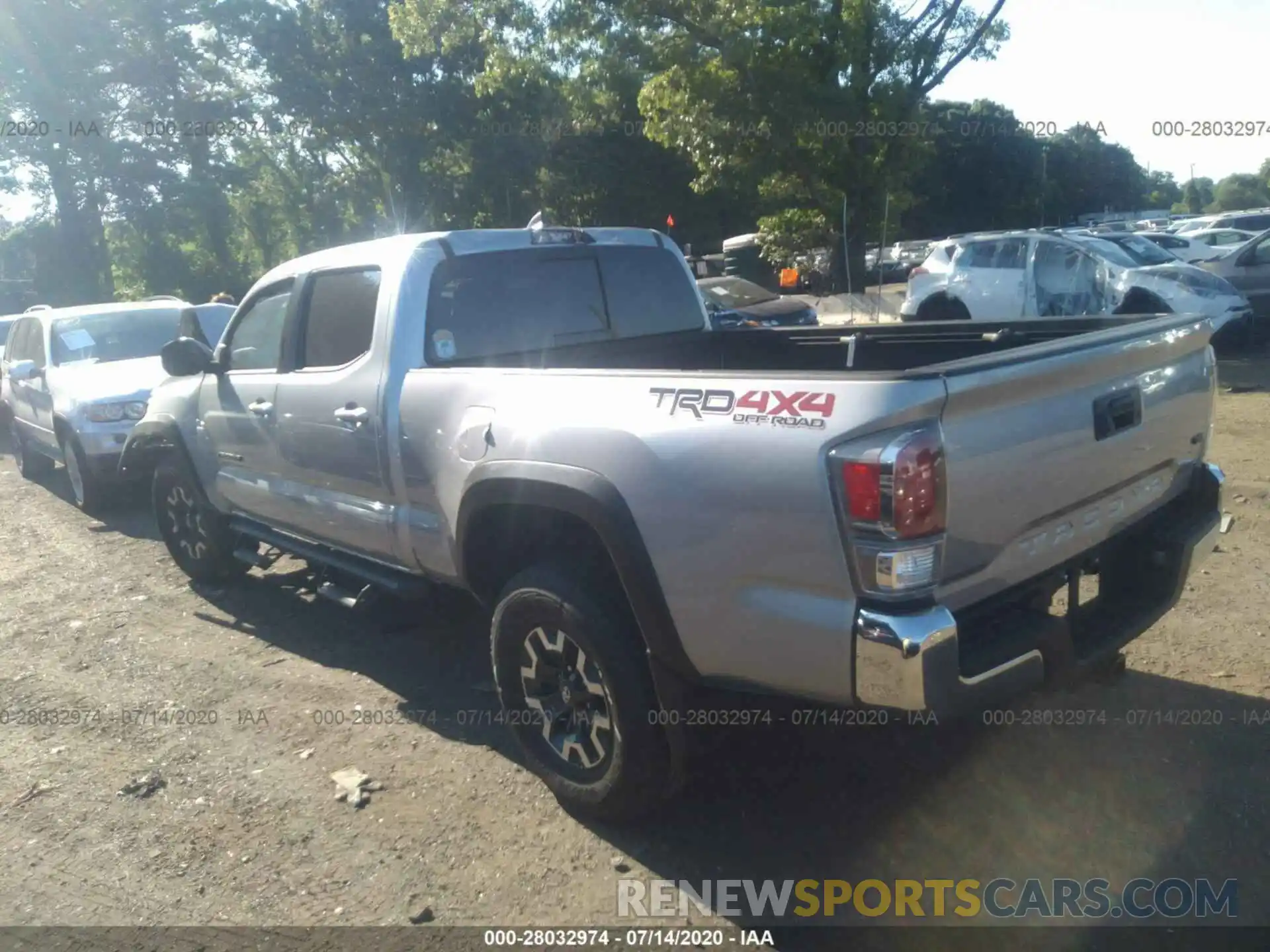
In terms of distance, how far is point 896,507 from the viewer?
8.60ft

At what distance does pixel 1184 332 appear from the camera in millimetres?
3621

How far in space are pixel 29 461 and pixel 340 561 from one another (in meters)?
8.42

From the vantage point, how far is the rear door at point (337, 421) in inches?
177

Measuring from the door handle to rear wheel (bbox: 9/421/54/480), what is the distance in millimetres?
8360

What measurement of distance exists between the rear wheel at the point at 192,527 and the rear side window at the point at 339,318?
1751mm

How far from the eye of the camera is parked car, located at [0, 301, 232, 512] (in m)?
8.98

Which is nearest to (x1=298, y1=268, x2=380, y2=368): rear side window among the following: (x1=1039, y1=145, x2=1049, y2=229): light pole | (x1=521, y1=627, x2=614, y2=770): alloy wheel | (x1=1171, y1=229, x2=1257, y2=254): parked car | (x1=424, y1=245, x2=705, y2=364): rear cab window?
(x1=424, y1=245, x2=705, y2=364): rear cab window

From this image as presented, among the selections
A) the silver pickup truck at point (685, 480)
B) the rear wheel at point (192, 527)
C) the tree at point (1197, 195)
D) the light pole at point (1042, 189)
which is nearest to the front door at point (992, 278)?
the silver pickup truck at point (685, 480)

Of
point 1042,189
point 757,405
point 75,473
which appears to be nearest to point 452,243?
point 757,405

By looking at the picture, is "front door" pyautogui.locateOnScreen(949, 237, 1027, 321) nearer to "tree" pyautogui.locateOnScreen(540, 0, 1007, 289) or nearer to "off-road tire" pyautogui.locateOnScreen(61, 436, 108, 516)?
"tree" pyautogui.locateOnScreen(540, 0, 1007, 289)

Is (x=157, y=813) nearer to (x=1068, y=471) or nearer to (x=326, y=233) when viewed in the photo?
(x=1068, y=471)

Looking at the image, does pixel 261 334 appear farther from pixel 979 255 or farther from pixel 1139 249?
pixel 1139 249

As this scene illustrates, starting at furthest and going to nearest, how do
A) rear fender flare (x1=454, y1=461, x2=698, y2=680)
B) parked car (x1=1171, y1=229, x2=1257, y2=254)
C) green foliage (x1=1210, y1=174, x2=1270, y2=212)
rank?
green foliage (x1=1210, y1=174, x2=1270, y2=212)
parked car (x1=1171, y1=229, x2=1257, y2=254)
rear fender flare (x1=454, y1=461, x2=698, y2=680)

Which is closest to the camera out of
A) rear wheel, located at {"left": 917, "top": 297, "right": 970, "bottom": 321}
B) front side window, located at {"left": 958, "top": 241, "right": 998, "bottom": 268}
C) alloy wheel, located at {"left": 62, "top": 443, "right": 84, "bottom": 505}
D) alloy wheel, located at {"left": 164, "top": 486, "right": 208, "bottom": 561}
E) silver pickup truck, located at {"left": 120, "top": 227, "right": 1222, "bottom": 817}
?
silver pickup truck, located at {"left": 120, "top": 227, "right": 1222, "bottom": 817}
